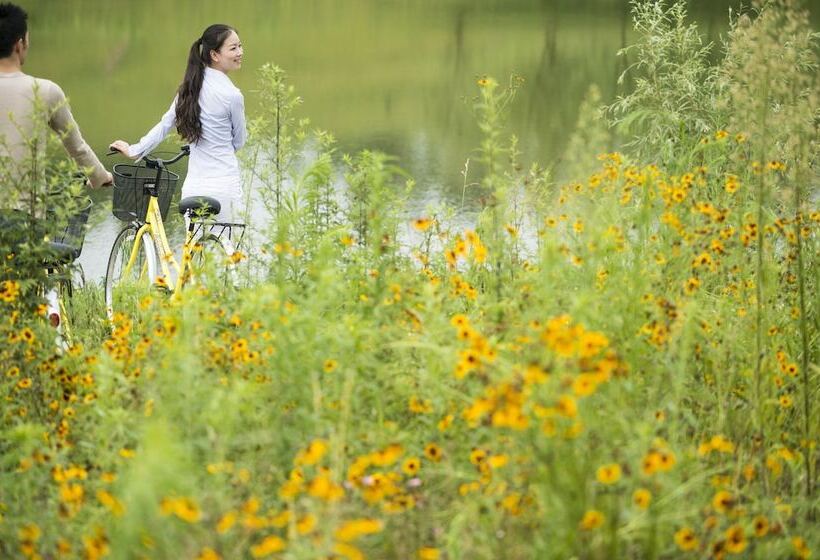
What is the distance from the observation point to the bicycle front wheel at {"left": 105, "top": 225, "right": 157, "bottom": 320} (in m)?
5.27

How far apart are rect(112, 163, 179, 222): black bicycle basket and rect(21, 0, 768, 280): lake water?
398 centimetres

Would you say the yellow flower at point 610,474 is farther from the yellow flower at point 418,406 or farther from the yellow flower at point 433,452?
the yellow flower at point 418,406

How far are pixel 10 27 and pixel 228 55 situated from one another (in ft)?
5.02

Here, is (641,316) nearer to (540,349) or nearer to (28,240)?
(540,349)

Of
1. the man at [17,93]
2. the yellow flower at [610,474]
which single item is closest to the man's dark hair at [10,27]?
the man at [17,93]

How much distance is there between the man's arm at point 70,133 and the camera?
4207mm

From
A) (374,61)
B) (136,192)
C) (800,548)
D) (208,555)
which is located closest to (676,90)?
(136,192)

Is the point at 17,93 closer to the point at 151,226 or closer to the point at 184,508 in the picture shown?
the point at 151,226

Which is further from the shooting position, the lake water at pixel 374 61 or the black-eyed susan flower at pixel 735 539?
the lake water at pixel 374 61

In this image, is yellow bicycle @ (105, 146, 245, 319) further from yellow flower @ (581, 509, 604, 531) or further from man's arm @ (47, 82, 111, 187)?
yellow flower @ (581, 509, 604, 531)

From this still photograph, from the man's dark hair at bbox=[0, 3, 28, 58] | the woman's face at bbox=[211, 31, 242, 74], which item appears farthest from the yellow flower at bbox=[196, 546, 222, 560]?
the woman's face at bbox=[211, 31, 242, 74]

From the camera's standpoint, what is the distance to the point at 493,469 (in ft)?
8.23

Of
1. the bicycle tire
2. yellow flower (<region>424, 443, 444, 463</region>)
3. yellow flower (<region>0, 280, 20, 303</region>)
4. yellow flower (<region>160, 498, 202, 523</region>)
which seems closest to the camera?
yellow flower (<region>160, 498, 202, 523</region>)

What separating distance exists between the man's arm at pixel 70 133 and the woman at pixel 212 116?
3.06 ft
